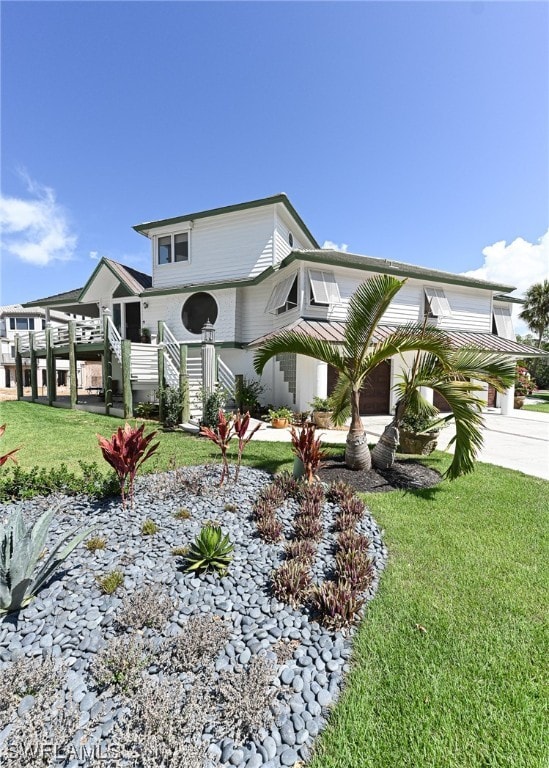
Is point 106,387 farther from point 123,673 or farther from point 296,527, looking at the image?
point 123,673

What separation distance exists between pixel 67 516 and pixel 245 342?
12.0m

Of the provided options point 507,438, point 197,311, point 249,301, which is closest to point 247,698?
point 507,438

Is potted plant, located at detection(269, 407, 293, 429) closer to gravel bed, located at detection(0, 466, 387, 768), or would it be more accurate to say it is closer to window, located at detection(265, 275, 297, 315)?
window, located at detection(265, 275, 297, 315)

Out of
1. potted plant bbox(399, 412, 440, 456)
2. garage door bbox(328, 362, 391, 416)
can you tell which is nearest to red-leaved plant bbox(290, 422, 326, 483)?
potted plant bbox(399, 412, 440, 456)

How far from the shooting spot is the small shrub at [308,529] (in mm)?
4008

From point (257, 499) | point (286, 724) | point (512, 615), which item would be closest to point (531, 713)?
point (512, 615)

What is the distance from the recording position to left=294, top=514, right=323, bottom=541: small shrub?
13.1ft

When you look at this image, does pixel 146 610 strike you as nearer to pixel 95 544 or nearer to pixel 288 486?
pixel 95 544

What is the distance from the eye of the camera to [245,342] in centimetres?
1562

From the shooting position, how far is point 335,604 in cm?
281

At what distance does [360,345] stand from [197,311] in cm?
1171

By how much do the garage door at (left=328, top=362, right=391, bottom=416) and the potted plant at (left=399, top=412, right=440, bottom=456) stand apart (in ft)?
21.5

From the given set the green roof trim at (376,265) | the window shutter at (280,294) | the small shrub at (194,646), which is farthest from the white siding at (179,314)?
the small shrub at (194,646)

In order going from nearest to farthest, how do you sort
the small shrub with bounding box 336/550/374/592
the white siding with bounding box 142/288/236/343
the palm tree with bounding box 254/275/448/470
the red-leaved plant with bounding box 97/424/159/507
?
the small shrub with bounding box 336/550/374/592 < the red-leaved plant with bounding box 97/424/159/507 < the palm tree with bounding box 254/275/448/470 < the white siding with bounding box 142/288/236/343
